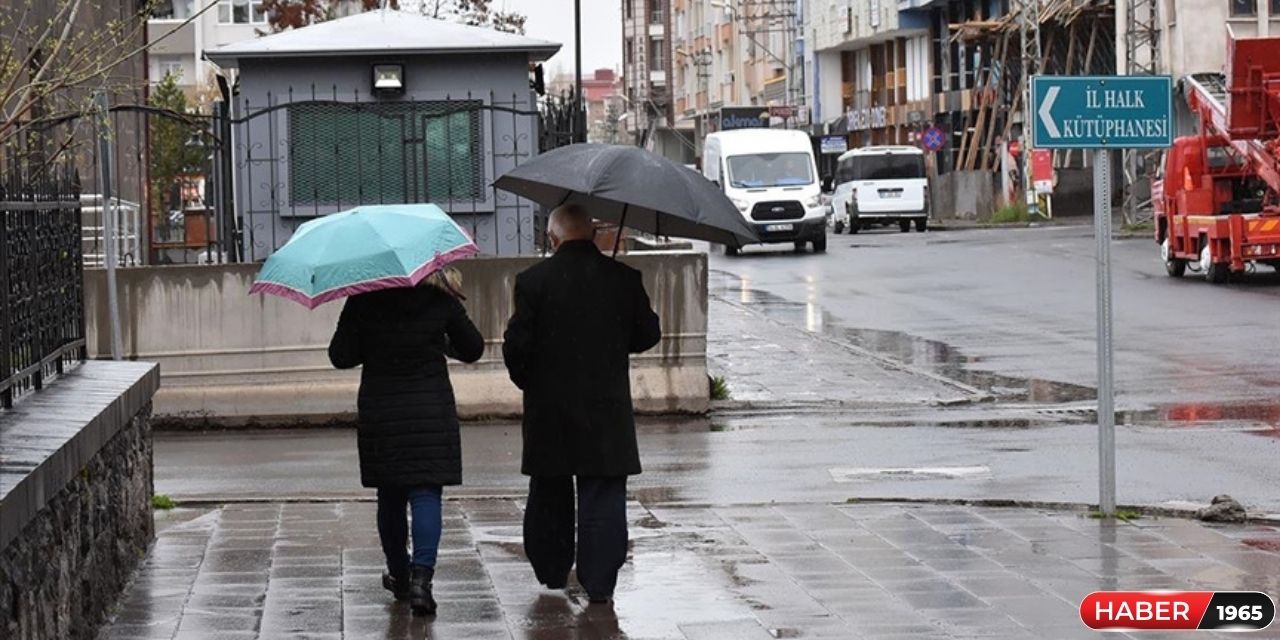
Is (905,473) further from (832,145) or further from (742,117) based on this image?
(742,117)

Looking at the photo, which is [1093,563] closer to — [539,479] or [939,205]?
[539,479]

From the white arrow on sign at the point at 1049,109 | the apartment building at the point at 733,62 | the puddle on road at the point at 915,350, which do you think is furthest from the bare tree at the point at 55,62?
the apartment building at the point at 733,62

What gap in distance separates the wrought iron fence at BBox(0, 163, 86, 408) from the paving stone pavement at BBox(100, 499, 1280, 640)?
1027 millimetres

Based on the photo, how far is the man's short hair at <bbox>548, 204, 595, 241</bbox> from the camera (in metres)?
9.09

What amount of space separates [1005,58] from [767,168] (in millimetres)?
21425

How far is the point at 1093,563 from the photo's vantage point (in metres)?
9.71

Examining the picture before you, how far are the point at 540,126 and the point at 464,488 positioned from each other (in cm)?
555

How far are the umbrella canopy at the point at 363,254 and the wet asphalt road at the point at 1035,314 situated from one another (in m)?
9.43

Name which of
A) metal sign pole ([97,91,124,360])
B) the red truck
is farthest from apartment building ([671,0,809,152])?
metal sign pole ([97,91,124,360])

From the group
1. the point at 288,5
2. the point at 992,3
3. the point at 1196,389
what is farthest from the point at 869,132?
the point at 1196,389

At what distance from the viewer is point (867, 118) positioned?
86125mm

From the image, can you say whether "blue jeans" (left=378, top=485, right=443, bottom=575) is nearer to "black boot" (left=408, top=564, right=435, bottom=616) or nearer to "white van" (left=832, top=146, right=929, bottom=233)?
"black boot" (left=408, top=564, right=435, bottom=616)

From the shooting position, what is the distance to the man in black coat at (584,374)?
8.96 m

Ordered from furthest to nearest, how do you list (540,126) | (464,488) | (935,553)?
(540,126) < (464,488) < (935,553)
